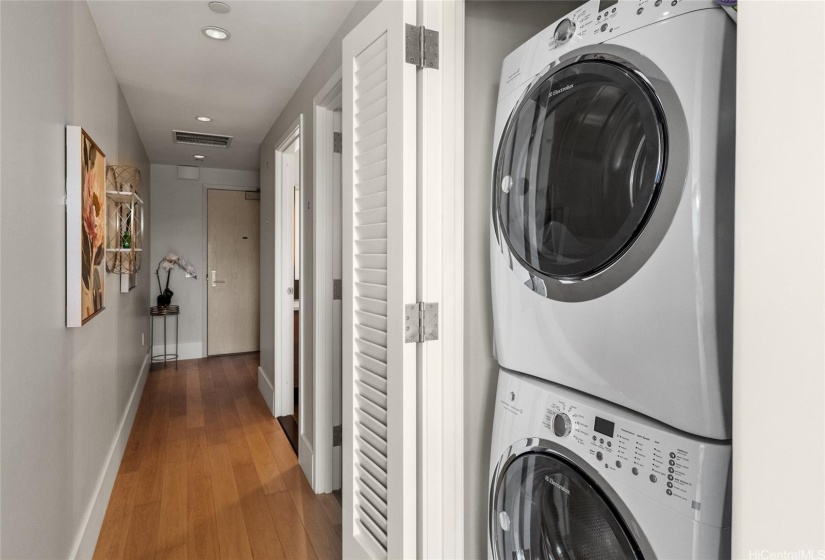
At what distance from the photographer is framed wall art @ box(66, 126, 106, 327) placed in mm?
1722

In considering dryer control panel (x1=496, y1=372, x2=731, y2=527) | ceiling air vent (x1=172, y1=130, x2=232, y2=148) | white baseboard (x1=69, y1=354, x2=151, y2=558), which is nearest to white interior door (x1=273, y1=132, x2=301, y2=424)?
ceiling air vent (x1=172, y1=130, x2=232, y2=148)

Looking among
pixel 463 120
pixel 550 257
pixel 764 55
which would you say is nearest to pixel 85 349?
pixel 463 120

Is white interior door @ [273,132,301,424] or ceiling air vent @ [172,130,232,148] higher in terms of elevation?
ceiling air vent @ [172,130,232,148]

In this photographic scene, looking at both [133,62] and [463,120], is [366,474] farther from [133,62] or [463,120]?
[133,62]

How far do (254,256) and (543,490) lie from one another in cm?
575

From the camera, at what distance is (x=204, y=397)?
436 cm

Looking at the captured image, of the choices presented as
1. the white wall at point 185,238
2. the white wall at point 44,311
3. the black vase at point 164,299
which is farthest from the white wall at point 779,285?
the white wall at point 185,238

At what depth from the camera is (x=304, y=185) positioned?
9.52 feet

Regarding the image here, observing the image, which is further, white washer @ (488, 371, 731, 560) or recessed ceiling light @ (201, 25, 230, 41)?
recessed ceiling light @ (201, 25, 230, 41)

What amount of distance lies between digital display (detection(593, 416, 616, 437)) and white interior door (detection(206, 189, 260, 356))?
5.83m

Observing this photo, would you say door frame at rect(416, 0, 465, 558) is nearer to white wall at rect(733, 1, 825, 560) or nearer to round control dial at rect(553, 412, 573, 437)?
round control dial at rect(553, 412, 573, 437)

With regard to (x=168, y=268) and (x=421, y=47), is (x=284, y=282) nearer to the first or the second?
(x=168, y=268)

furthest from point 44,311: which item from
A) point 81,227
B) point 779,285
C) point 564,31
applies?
point 779,285

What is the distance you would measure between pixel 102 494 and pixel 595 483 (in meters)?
2.52
